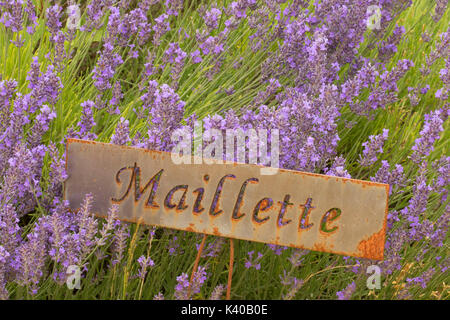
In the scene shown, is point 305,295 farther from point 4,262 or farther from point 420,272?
point 4,262

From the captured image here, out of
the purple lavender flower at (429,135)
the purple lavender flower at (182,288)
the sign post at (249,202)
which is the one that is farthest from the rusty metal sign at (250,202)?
the purple lavender flower at (429,135)

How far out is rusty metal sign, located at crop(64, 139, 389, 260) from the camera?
1.60 m

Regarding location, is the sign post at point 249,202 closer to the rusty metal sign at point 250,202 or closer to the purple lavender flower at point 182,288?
the rusty metal sign at point 250,202

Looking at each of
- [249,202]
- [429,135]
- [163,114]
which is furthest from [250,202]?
[429,135]

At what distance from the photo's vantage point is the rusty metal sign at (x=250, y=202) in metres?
1.60

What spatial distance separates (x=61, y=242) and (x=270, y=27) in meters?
1.74

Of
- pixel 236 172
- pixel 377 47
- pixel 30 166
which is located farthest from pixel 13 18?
pixel 377 47

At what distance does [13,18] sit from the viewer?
7.04 ft

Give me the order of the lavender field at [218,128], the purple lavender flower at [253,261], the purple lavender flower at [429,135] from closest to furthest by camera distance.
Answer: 1. the lavender field at [218,128]
2. the purple lavender flower at [253,261]
3. the purple lavender flower at [429,135]

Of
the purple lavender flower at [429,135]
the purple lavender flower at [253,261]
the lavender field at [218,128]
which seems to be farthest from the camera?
the purple lavender flower at [429,135]

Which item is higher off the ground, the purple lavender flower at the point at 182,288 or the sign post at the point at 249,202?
the sign post at the point at 249,202

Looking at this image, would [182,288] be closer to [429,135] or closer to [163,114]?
[163,114]

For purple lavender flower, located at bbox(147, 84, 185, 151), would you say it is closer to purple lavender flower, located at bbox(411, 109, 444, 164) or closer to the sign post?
the sign post

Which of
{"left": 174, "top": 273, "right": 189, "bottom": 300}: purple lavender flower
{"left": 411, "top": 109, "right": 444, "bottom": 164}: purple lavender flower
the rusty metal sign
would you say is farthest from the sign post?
{"left": 411, "top": 109, "right": 444, "bottom": 164}: purple lavender flower
